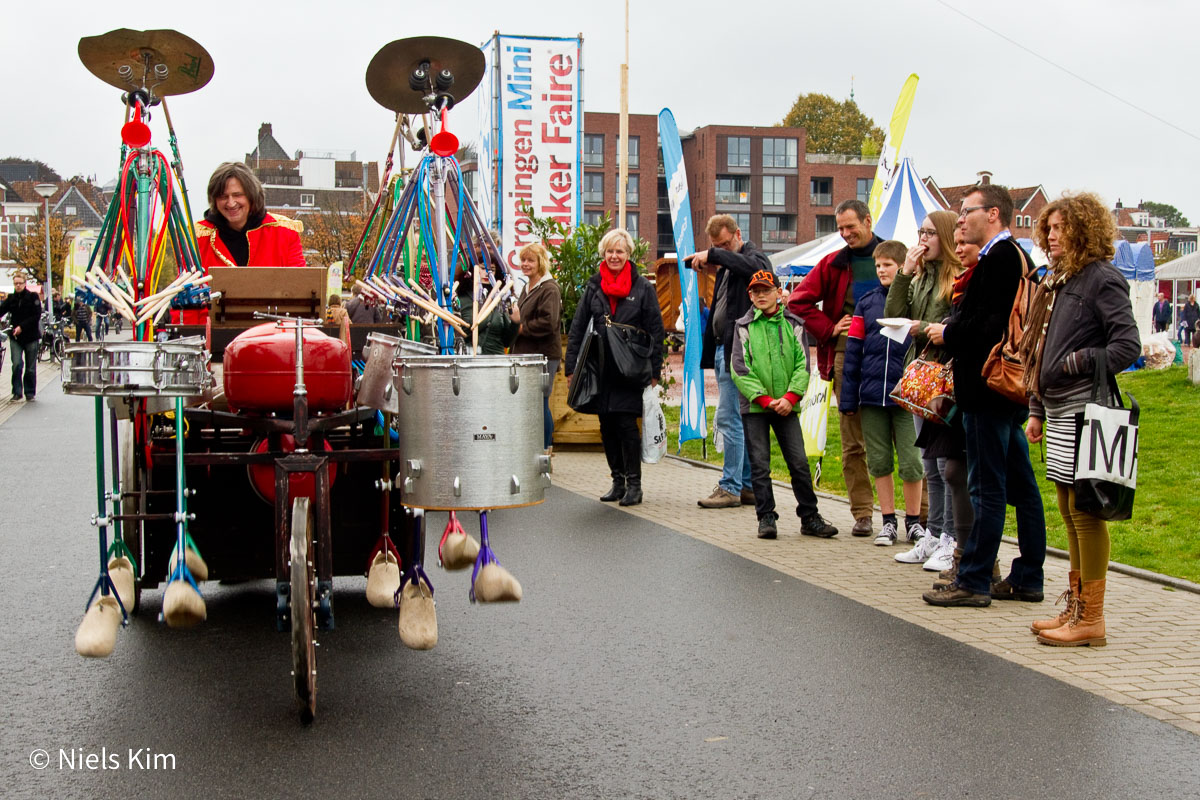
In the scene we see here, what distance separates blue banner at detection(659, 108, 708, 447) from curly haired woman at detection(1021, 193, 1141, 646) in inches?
249

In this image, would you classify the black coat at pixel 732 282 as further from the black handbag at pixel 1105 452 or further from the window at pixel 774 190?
the window at pixel 774 190

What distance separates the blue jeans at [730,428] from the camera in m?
10.6

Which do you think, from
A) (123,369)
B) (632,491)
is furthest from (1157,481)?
(123,369)

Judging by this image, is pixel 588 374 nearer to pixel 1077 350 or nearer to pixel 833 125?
pixel 1077 350

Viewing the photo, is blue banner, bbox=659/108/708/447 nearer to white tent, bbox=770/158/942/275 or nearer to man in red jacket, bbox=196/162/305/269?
white tent, bbox=770/158/942/275

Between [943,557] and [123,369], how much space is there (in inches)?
201

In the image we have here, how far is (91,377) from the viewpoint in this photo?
4668 millimetres

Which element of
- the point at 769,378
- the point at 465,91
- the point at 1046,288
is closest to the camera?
the point at 465,91

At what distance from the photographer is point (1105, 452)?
5.97 m

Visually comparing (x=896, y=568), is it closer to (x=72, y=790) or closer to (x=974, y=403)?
(x=974, y=403)

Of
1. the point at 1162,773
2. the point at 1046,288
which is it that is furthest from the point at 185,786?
the point at 1046,288

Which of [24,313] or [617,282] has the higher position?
[617,282]

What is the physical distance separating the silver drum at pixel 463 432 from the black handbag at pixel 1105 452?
2.68 m

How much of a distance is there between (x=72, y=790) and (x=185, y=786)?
1.15 feet
